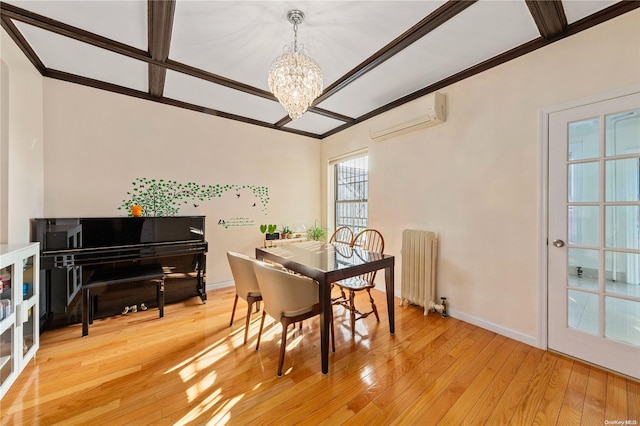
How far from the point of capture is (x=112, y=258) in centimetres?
262

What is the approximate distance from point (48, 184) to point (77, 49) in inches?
56.5

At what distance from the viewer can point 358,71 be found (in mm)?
2570

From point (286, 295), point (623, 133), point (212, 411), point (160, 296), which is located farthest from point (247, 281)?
point (623, 133)

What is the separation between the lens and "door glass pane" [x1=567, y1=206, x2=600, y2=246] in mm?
1903

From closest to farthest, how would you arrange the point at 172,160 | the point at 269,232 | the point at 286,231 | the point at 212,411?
the point at 212,411 → the point at 172,160 → the point at 269,232 → the point at 286,231

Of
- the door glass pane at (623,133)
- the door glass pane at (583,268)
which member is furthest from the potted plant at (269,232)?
the door glass pane at (623,133)

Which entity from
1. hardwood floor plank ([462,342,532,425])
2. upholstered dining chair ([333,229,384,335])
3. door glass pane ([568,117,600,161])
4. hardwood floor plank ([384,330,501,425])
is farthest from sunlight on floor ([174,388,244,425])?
door glass pane ([568,117,600,161])

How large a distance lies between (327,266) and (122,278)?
224 centimetres

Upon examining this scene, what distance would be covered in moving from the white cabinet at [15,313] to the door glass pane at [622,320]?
4.13m

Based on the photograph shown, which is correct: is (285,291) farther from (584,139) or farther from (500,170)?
(584,139)

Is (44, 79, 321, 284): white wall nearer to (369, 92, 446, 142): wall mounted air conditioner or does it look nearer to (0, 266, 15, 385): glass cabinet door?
(0, 266, 15, 385): glass cabinet door

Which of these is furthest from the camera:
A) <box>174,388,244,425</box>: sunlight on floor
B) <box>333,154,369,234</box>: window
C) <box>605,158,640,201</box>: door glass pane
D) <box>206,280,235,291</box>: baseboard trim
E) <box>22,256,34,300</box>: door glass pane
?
<box>333,154,369,234</box>: window

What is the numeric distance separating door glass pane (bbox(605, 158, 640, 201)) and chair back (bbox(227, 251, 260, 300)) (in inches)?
112

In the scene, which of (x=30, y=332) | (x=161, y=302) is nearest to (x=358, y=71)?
(x=161, y=302)
